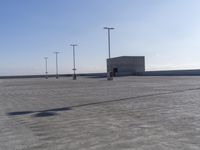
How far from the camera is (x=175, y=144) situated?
704cm

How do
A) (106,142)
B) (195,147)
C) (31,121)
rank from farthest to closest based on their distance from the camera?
(31,121) < (106,142) < (195,147)

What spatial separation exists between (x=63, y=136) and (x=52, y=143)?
0.78 meters

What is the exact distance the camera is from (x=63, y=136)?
8234mm

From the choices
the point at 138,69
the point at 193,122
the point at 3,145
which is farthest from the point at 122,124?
the point at 138,69

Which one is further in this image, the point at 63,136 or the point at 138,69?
the point at 138,69

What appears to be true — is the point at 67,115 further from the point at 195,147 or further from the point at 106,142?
the point at 195,147

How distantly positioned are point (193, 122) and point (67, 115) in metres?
4.83

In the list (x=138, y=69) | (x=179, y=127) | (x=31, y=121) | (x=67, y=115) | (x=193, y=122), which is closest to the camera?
(x=179, y=127)

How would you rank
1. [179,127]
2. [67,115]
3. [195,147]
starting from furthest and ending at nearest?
[67,115]
[179,127]
[195,147]

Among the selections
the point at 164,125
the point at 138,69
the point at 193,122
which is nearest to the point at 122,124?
the point at 164,125

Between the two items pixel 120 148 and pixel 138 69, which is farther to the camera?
pixel 138 69

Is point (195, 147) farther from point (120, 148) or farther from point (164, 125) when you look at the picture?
point (164, 125)

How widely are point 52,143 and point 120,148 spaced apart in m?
1.70

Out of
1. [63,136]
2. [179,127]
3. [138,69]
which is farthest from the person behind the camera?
[138,69]
